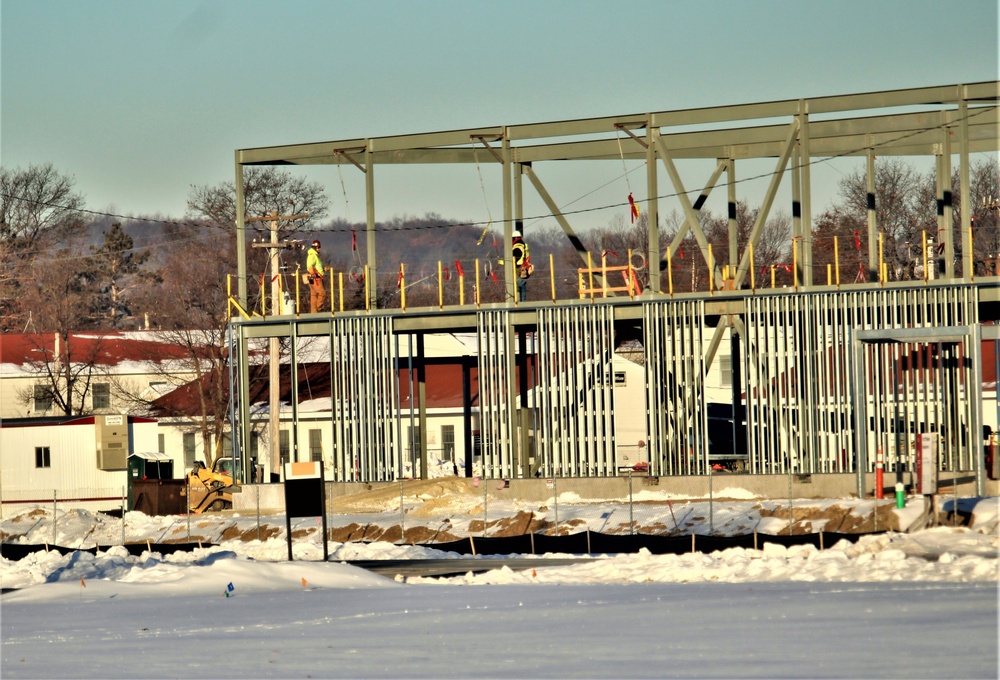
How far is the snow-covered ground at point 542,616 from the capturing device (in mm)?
15047

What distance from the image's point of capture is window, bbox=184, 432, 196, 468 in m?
64.6

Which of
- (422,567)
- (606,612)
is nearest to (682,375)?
(422,567)

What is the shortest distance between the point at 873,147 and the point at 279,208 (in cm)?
5924

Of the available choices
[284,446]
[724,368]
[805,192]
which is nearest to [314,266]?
[805,192]

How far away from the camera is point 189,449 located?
64938mm

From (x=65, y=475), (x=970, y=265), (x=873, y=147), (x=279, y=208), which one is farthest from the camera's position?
(x=279, y=208)

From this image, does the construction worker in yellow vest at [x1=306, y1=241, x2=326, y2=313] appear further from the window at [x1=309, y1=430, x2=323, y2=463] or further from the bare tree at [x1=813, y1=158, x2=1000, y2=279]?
the bare tree at [x1=813, y1=158, x2=1000, y2=279]

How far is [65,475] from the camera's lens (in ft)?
167

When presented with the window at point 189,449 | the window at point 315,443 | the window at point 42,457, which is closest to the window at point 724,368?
the window at point 315,443

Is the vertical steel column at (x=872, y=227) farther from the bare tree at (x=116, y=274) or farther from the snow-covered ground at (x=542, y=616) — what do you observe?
the bare tree at (x=116, y=274)

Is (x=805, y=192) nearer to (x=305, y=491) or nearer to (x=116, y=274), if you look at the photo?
(x=305, y=491)

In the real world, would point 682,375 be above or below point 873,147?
below

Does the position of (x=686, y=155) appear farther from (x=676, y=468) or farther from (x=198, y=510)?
(x=198, y=510)

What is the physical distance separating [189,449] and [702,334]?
3417cm
